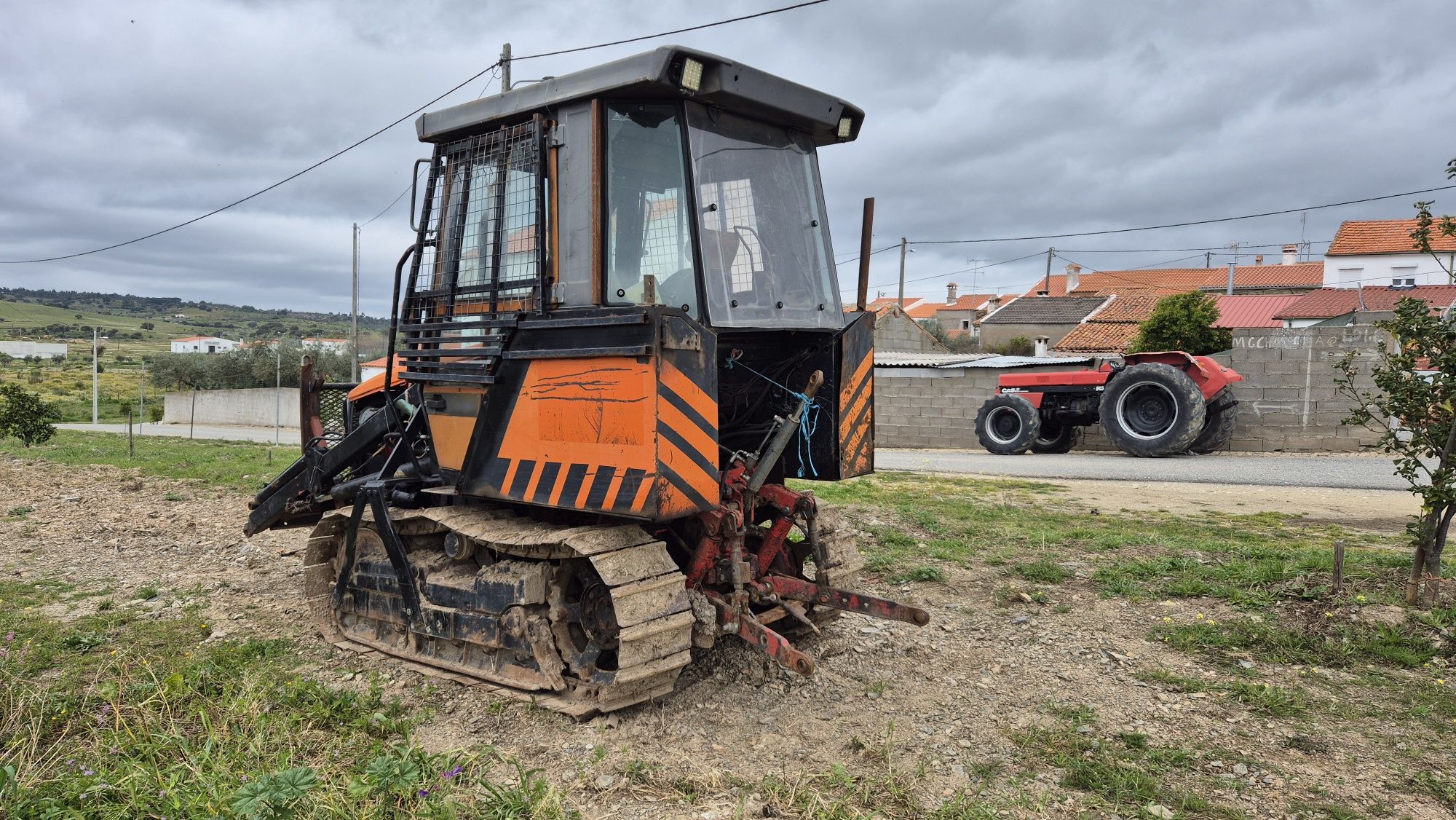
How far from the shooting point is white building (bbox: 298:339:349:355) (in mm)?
50938

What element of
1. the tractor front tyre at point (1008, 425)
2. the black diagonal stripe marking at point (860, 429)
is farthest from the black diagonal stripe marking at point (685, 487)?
the tractor front tyre at point (1008, 425)

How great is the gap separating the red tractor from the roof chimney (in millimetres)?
44961

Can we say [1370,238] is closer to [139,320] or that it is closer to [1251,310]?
[1251,310]

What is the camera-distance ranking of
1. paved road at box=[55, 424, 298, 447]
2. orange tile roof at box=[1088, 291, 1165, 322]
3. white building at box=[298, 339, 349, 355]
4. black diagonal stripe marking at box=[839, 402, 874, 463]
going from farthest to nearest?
white building at box=[298, 339, 349, 355] < orange tile roof at box=[1088, 291, 1165, 322] < paved road at box=[55, 424, 298, 447] < black diagonal stripe marking at box=[839, 402, 874, 463]

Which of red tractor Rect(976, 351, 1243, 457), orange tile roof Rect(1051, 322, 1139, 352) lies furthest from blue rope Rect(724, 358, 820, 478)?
orange tile roof Rect(1051, 322, 1139, 352)

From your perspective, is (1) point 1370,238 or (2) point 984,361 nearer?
(2) point 984,361

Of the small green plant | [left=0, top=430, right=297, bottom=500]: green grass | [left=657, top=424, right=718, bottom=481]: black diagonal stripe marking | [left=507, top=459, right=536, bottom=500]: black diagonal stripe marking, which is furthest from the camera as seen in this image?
[left=0, top=430, right=297, bottom=500]: green grass

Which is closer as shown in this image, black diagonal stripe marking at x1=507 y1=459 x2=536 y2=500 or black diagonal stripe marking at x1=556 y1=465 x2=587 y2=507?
black diagonal stripe marking at x1=556 y1=465 x2=587 y2=507

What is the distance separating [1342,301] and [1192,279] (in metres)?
25.9

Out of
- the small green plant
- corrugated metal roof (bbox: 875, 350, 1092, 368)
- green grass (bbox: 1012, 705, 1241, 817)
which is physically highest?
corrugated metal roof (bbox: 875, 350, 1092, 368)

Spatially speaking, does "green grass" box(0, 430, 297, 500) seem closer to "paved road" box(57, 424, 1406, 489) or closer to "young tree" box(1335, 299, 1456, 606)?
"paved road" box(57, 424, 1406, 489)

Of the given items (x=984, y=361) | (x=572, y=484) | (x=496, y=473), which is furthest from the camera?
(x=984, y=361)

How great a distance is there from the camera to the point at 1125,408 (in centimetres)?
1647

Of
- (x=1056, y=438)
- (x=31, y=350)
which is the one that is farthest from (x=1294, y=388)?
(x=31, y=350)
